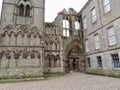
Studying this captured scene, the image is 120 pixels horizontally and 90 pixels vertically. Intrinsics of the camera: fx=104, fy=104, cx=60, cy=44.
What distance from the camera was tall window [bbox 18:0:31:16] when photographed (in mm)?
12484

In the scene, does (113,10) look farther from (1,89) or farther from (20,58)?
(1,89)

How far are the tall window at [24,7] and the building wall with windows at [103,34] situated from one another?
8.26m

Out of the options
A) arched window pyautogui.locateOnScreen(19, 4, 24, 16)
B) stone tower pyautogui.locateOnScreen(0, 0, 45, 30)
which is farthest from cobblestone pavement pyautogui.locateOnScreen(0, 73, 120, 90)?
arched window pyautogui.locateOnScreen(19, 4, 24, 16)

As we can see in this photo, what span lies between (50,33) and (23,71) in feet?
19.1

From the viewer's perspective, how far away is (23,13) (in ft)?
41.0

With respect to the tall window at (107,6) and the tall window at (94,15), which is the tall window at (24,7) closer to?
the tall window at (94,15)

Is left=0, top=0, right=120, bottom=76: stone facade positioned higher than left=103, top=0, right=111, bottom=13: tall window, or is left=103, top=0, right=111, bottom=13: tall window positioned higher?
left=103, top=0, right=111, bottom=13: tall window

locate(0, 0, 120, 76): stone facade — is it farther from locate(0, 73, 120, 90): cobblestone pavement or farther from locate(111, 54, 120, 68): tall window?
locate(0, 73, 120, 90): cobblestone pavement

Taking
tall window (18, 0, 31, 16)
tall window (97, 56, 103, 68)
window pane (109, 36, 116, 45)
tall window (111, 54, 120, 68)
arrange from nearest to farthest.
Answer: tall window (111, 54, 120, 68) → window pane (109, 36, 116, 45) → tall window (97, 56, 103, 68) → tall window (18, 0, 31, 16)

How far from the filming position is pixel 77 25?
17016 millimetres

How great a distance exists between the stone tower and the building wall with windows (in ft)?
21.8

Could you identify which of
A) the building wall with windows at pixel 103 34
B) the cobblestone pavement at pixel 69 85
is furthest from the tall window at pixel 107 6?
the cobblestone pavement at pixel 69 85

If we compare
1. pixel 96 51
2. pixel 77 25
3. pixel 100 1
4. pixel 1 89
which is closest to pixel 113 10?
pixel 100 1

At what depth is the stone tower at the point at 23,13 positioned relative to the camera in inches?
459
